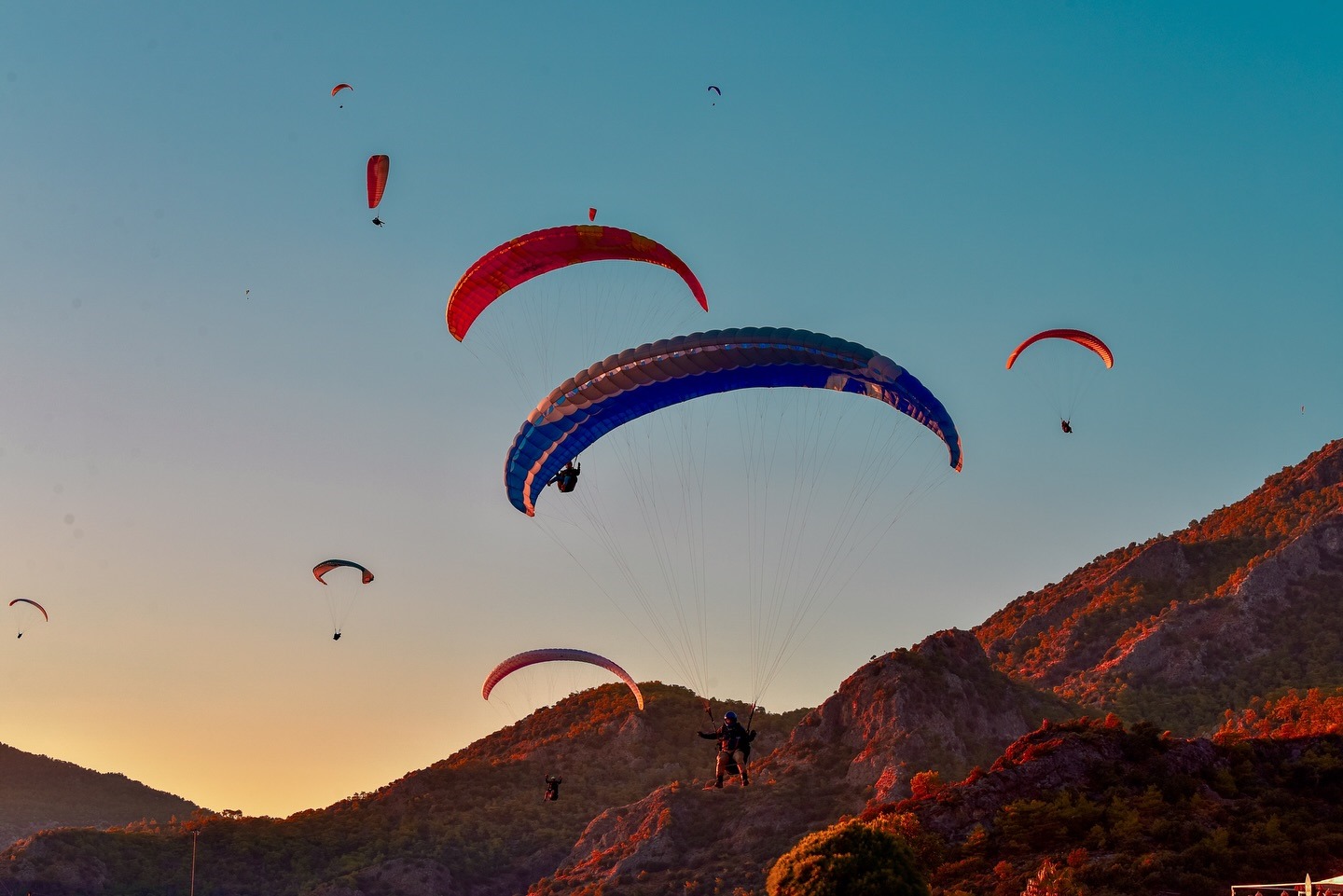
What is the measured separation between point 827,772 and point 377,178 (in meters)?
41.6

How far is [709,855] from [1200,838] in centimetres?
3344

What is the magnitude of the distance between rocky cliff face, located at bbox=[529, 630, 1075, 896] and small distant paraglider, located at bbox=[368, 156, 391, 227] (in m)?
Result: 35.1

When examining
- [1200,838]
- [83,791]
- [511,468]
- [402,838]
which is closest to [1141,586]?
[402,838]

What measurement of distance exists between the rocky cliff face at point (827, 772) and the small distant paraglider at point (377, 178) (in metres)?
35.1

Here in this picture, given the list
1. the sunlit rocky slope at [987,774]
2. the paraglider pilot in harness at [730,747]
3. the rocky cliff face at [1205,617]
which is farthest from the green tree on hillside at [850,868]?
the rocky cliff face at [1205,617]

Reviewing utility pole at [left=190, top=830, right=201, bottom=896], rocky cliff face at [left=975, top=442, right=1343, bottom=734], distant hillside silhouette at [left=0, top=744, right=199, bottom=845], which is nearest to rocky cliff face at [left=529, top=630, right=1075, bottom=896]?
rocky cliff face at [left=975, top=442, right=1343, bottom=734]

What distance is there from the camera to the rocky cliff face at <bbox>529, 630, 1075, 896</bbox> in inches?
2689

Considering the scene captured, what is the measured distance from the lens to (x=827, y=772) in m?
74.0

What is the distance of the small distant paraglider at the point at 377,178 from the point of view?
47194 mm

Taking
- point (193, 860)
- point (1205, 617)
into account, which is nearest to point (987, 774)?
point (1205, 617)

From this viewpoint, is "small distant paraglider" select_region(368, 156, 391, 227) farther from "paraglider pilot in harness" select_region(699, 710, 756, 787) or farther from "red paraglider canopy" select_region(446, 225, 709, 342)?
"paraglider pilot in harness" select_region(699, 710, 756, 787)

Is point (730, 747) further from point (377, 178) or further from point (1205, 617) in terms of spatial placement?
point (1205, 617)

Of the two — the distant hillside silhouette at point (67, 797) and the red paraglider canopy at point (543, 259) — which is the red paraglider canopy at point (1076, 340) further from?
the distant hillside silhouette at point (67, 797)

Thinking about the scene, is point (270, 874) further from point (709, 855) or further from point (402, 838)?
point (709, 855)
